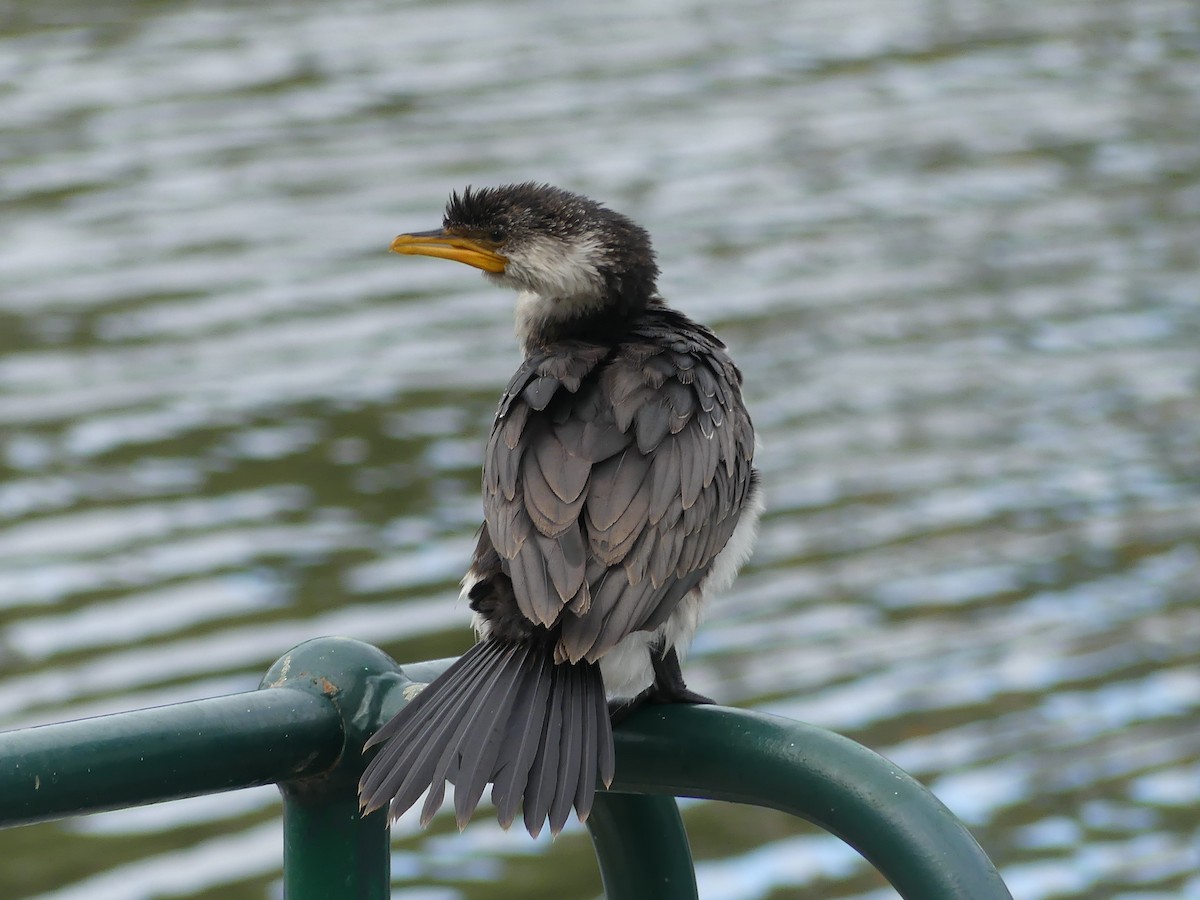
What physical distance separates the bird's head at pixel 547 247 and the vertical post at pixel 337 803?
111cm

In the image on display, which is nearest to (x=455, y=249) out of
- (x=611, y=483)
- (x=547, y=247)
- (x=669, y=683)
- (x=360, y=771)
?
(x=547, y=247)

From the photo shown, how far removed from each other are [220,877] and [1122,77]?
9472 millimetres

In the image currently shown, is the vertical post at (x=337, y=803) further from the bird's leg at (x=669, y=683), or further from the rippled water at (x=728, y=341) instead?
the rippled water at (x=728, y=341)

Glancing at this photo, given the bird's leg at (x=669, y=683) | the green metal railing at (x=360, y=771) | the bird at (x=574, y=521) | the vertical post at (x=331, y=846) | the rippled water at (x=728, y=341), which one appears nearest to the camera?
the green metal railing at (x=360, y=771)

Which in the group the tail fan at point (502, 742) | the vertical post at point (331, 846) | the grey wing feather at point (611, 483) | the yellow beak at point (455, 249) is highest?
the yellow beak at point (455, 249)

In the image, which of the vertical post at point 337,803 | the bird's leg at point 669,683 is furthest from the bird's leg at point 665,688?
the vertical post at point 337,803

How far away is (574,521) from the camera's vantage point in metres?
2.41

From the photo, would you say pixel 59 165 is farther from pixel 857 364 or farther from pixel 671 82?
pixel 857 364

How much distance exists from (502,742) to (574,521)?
37 cm

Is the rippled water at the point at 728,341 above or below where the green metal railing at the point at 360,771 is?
above

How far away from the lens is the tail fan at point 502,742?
1913 mm

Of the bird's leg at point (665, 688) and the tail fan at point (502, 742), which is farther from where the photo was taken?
the bird's leg at point (665, 688)

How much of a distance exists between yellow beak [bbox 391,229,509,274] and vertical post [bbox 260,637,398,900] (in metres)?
1.10

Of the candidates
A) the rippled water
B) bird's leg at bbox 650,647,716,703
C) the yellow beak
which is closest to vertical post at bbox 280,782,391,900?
bird's leg at bbox 650,647,716,703
